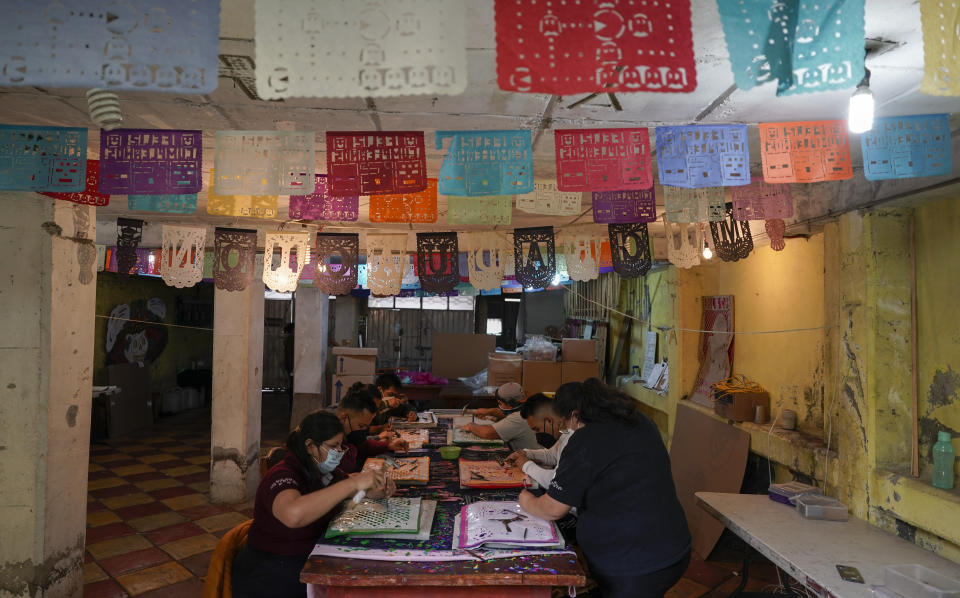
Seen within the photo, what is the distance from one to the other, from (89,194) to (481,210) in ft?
8.74

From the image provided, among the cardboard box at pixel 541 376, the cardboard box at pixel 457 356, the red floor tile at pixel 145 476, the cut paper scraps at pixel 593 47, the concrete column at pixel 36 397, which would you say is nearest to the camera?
the cut paper scraps at pixel 593 47

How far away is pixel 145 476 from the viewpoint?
6.65 m

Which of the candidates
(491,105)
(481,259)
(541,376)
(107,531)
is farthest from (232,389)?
(491,105)

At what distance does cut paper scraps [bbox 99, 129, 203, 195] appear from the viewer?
2.82 m

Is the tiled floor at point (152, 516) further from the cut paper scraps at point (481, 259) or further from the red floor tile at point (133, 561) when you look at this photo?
the cut paper scraps at point (481, 259)

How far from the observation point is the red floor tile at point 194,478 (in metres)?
6.55

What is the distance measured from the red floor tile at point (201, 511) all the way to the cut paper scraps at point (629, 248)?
184 inches

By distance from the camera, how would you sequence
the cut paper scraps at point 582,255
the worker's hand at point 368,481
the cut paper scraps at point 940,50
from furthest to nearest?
1. the cut paper scraps at point 582,255
2. the worker's hand at point 368,481
3. the cut paper scraps at point 940,50

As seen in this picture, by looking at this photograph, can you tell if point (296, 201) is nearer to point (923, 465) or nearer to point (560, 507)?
point (560, 507)

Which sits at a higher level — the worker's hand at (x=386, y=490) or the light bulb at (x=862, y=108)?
the light bulb at (x=862, y=108)

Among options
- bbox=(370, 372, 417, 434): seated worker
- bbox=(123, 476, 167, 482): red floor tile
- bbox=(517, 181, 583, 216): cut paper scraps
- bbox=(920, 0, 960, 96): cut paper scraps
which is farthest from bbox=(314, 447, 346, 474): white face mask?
bbox=(123, 476, 167, 482): red floor tile

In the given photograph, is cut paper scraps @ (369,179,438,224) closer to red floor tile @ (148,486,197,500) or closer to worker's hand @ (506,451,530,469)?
worker's hand @ (506,451,530,469)

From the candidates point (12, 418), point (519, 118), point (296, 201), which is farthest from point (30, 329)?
point (519, 118)

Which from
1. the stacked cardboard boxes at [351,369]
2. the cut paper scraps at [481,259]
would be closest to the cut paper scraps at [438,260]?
the cut paper scraps at [481,259]
